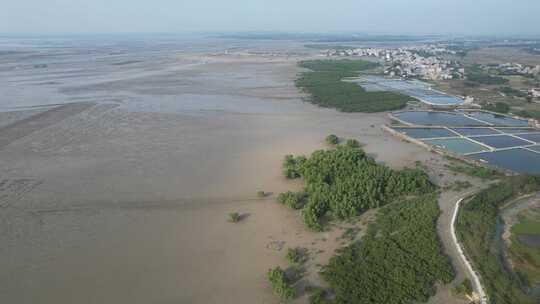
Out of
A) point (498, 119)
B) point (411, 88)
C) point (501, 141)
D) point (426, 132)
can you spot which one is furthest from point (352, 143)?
point (411, 88)

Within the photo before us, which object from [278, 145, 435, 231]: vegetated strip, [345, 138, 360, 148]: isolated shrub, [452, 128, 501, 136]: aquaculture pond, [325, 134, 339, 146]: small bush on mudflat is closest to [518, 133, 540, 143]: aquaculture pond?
[452, 128, 501, 136]: aquaculture pond

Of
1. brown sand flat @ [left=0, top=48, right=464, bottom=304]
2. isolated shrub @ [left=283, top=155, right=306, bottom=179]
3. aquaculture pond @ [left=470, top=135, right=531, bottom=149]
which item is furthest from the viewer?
aquaculture pond @ [left=470, top=135, right=531, bottom=149]

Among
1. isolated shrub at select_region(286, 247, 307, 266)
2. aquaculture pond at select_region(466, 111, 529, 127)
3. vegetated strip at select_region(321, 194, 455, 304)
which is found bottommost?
isolated shrub at select_region(286, 247, 307, 266)

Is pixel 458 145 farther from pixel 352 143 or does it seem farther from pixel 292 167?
pixel 292 167

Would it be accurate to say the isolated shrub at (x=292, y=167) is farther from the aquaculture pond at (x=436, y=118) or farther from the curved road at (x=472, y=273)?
the aquaculture pond at (x=436, y=118)

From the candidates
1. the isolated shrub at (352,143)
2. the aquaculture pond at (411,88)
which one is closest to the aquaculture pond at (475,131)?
the aquaculture pond at (411,88)

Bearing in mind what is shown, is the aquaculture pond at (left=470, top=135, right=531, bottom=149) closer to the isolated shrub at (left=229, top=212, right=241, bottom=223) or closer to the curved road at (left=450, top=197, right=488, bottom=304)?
the curved road at (left=450, top=197, right=488, bottom=304)
